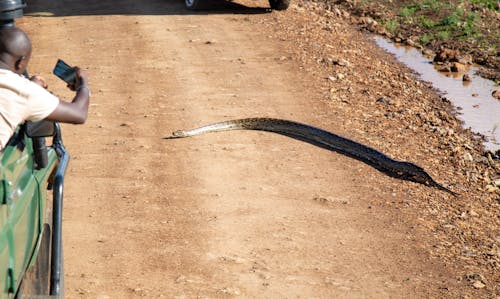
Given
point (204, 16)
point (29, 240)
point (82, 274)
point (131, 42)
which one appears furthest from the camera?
point (204, 16)

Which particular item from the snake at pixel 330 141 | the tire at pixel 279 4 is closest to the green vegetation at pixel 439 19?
the tire at pixel 279 4

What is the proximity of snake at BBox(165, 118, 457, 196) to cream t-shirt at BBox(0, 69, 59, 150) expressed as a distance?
18.1 feet

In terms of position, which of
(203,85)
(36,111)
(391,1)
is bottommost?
(391,1)

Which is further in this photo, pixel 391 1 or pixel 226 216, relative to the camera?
pixel 391 1

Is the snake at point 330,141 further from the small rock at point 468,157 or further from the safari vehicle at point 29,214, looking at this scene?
the safari vehicle at point 29,214

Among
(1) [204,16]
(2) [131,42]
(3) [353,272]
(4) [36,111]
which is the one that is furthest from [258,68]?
(4) [36,111]

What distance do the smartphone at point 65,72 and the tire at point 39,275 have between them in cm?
85

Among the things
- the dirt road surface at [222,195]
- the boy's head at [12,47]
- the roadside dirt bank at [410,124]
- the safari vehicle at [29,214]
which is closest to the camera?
the safari vehicle at [29,214]

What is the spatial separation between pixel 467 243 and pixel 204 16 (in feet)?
34.3

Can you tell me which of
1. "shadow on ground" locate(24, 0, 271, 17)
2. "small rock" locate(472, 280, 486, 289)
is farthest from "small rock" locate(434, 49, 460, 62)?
"small rock" locate(472, 280, 486, 289)

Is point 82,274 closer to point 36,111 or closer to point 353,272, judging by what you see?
point 353,272

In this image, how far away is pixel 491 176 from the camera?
9.70m

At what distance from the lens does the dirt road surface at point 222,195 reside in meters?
6.52

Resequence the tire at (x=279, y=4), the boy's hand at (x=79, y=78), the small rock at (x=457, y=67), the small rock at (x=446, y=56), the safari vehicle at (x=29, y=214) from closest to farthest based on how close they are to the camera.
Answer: the safari vehicle at (x=29, y=214)
the boy's hand at (x=79, y=78)
the small rock at (x=457, y=67)
the small rock at (x=446, y=56)
the tire at (x=279, y=4)
